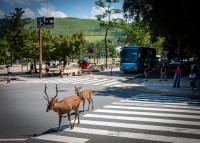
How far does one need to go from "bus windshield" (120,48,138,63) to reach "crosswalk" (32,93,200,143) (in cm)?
2037

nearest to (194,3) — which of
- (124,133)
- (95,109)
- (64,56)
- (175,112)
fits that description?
(175,112)

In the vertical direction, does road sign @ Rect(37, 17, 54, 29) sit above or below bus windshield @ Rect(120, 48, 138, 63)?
above

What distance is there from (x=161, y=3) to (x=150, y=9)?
12.8 ft

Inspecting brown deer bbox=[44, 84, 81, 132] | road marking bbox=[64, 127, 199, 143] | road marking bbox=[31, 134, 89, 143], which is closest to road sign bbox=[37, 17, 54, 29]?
brown deer bbox=[44, 84, 81, 132]

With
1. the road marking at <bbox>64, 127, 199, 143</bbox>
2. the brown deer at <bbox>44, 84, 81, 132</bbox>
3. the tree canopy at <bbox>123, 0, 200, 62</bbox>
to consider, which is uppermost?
the tree canopy at <bbox>123, 0, 200, 62</bbox>

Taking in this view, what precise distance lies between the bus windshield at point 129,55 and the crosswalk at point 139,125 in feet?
66.8

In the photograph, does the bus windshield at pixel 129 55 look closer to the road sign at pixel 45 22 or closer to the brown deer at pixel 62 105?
the road sign at pixel 45 22

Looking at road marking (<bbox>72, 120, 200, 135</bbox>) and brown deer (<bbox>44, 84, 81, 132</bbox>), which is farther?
road marking (<bbox>72, 120, 200, 135</bbox>)

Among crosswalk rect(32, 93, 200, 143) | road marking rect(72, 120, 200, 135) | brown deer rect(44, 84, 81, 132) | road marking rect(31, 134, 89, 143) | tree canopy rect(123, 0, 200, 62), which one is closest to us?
road marking rect(31, 134, 89, 143)

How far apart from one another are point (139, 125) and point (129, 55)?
80.3ft

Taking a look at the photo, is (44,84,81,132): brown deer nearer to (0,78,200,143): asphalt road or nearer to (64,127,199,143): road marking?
(64,127,199,143): road marking

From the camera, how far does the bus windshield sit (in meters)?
31.6

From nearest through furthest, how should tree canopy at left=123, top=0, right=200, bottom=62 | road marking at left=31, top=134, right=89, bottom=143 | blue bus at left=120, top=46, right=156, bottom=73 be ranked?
1. road marking at left=31, top=134, right=89, bottom=143
2. tree canopy at left=123, top=0, right=200, bottom=62
3. blue bus at left=120, top=46, right=156, bottom=73

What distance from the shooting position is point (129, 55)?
3197 centimetres
